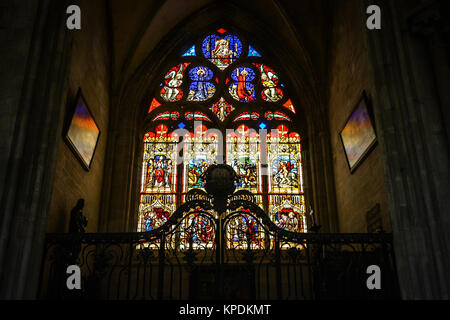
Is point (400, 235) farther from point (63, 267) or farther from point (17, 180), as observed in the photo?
point (17, 180)

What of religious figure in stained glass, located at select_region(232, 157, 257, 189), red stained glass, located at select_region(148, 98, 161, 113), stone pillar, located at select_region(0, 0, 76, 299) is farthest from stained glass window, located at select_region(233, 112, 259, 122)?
stone pillar, located at select_region(0, 0, 76, 299)

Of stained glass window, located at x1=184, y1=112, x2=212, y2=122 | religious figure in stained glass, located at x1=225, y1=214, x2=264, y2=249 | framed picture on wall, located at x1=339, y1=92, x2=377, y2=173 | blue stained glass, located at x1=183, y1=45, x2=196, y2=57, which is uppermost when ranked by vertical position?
blue stained glass, located at x1=183, y1=45, x2=196, y2=57

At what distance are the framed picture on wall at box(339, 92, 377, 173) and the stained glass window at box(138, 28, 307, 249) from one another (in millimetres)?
2170

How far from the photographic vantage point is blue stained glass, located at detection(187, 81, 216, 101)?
1225cm

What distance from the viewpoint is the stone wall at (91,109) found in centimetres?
771

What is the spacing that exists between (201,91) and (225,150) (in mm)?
1845

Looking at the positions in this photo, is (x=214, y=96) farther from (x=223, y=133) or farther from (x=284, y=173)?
(x=284, y=173)

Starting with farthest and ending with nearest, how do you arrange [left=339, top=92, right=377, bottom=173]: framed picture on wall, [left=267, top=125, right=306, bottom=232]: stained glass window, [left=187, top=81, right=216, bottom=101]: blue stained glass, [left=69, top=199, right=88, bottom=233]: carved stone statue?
[left=187, top=81, right=216, bottom=101]: blue stained glass, [left=267, top=125, right=306, bottom=232]: stained glass window, [left=339, top=92, right=377, bottom=173]: framed picture on wall, [left=69, top=199, right=88, bottom=233]: carved stone statue

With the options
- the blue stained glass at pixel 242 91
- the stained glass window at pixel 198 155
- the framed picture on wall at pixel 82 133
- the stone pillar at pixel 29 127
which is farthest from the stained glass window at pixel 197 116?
the stone pillar at pixel 29 127

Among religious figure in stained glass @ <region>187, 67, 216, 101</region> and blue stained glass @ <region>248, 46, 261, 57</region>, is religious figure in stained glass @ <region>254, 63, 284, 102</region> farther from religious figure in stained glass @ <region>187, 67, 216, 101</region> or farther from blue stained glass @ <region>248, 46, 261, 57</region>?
religious figure in stained glass @ <region>187, 67, 216, 101</region>
